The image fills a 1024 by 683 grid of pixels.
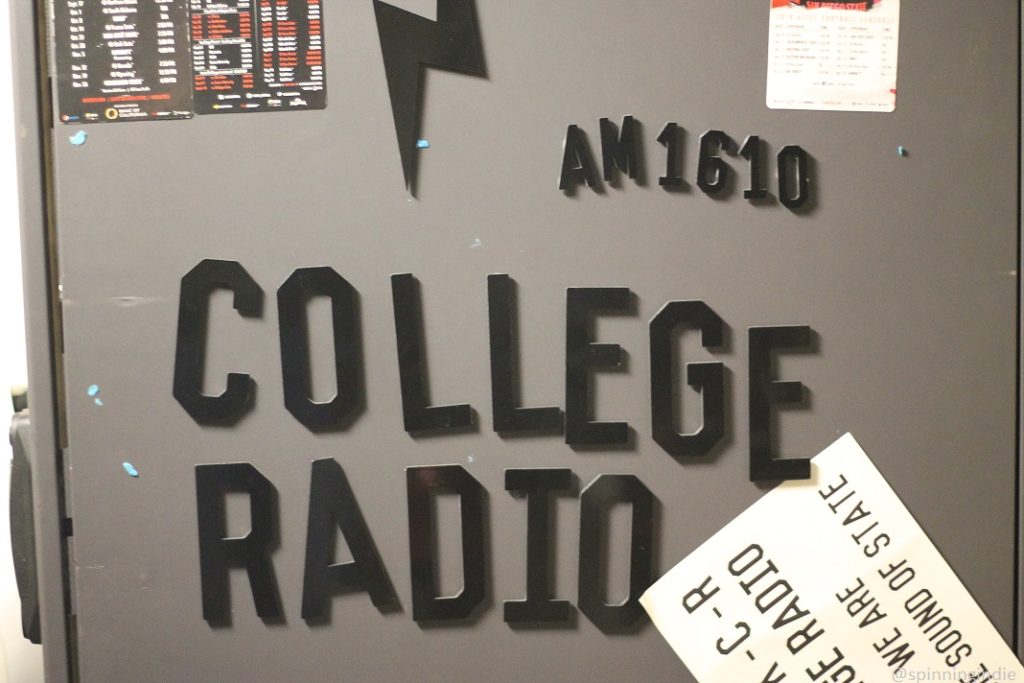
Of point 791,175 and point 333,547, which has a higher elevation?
point 791,175

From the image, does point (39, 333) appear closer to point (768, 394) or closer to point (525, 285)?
point (525, 285)

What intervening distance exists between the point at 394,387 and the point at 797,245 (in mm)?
459

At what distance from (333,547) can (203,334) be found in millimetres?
266

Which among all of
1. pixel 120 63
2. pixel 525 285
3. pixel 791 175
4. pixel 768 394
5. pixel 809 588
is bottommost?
pixel 809 588

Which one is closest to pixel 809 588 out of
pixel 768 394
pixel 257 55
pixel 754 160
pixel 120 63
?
pixel 768 394

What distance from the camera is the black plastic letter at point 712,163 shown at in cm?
77

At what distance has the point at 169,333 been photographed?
775 mm

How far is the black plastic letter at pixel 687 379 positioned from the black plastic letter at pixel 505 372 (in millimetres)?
110

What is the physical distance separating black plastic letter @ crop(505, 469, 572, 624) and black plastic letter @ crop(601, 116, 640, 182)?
0.33 meters

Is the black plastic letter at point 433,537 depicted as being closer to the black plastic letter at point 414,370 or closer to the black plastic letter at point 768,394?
the black plastic letter at point 414,370

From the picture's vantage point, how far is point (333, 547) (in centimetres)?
79

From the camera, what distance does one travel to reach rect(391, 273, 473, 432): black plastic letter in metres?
0.77

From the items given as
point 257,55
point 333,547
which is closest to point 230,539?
point 333,547

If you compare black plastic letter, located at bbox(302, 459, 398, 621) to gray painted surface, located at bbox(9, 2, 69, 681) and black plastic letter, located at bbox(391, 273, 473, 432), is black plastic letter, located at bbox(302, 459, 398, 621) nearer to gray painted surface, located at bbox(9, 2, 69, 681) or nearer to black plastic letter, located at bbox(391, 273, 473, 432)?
black plastic letter, located at bbox(391, 273, 473, 432)
